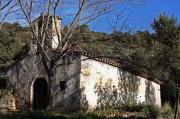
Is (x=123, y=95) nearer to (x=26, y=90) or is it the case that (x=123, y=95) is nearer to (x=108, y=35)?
(x=26, y=90)

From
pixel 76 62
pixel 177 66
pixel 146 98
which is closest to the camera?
pixel 177 66

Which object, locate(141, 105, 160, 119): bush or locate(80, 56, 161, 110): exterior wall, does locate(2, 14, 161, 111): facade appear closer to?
locate(80, 56, 161, 110): exterior wall

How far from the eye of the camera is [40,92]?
36.2 m

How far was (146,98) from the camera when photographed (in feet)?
129

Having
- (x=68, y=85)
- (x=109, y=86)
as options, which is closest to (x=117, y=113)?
(x=68, y=85)

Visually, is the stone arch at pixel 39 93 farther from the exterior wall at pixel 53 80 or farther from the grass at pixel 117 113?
the grass at pixel 117 113

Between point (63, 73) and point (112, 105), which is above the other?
point (63, 73)

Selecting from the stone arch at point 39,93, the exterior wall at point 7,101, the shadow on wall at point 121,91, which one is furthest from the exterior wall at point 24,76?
the shadow on wall at point 121,91

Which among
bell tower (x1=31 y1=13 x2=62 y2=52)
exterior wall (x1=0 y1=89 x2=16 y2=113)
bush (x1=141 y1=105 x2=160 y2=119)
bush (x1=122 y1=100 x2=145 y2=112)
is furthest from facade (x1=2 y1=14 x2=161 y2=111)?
bush (x1=141 y1=105 x2=160 y2=119)

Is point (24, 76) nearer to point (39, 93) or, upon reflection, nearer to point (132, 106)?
point (39, 93)

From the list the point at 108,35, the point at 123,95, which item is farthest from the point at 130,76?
the point at 108,35

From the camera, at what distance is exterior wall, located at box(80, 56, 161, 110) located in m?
34.3

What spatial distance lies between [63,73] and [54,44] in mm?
2213

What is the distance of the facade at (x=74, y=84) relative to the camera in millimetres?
34125
